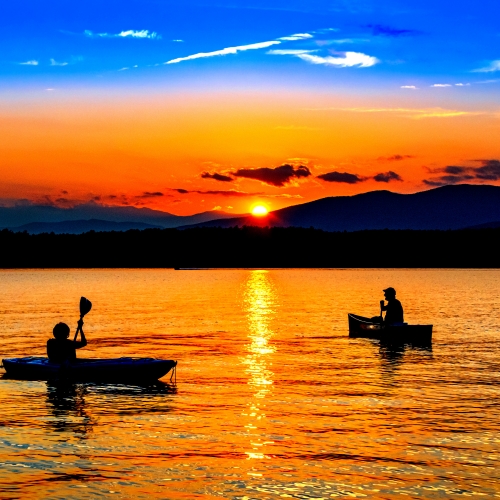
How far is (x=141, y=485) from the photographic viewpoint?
57.3ft

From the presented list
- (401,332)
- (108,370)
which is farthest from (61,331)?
(401,332)

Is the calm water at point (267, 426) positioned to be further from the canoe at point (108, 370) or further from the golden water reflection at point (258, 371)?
the canoe at point (108, 370)

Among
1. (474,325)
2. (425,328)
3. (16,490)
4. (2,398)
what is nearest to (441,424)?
(16,490)

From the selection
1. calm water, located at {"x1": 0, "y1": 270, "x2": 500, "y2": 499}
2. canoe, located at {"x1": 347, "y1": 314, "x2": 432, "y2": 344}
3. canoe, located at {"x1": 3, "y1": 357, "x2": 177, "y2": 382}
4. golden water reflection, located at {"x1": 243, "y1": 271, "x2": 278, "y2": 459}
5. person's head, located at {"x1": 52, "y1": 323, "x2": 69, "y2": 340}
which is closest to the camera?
calm water, located at {"x1": 0, "y1": 270, "x2": 500, "y2": 499}

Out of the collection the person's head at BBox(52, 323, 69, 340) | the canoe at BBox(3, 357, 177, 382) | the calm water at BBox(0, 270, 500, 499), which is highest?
the person's head at BBox(52, 323, 69, 340)

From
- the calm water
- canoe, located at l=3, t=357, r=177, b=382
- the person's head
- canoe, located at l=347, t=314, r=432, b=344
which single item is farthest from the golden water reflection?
the person's head

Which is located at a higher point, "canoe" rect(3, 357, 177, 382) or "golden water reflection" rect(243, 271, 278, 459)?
"canoe" rect(3, 357, 177, 382)

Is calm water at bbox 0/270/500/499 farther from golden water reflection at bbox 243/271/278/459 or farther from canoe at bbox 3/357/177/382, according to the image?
canoe at bbox 3/357/177/382

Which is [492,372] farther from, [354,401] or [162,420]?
[162,420]

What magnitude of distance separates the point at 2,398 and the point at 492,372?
1850cm

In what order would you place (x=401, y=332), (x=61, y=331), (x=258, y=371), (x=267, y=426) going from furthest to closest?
(x=401, y=332), (x=258, y=371), (x=61, y=331), (x=267, y=426)

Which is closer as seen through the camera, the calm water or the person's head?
the calm water

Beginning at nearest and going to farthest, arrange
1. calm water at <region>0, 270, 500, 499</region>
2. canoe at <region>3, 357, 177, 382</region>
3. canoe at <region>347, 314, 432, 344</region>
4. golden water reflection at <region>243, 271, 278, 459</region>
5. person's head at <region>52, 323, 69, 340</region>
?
1. calm water at <region>0, 270, 500, 499</region>
2. golden water reflection at <region>243, 271, 278, 459</region>
3. person's head at <region>52, 323, 69, 340</region>
4. canoe at <region>3, 357, 177, 382</region>
5. canoe at <region>347, 314, 432, 344</region>

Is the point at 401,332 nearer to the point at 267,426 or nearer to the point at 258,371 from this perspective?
the point at 258,371
